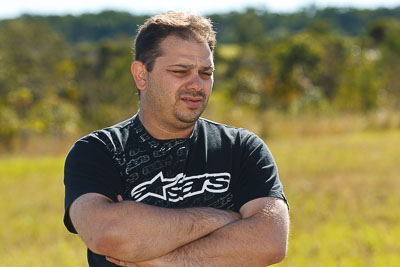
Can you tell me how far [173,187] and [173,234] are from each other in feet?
0.67

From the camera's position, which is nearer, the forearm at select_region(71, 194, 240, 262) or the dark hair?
the forearm at select_region(71, 194, 240, 262)

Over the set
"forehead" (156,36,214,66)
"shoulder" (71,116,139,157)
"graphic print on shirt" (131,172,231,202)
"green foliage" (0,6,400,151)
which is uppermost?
"forehead" (156,36,214,66)

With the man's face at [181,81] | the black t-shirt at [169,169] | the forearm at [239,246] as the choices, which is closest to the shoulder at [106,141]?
the black t-shirt at [169,169]

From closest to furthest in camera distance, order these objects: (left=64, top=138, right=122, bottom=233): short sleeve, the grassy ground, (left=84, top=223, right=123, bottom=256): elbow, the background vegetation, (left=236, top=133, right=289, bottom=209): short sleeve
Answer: (left=84, top=223, right=123, bottom=256): elbow < (left=64, top=138, right=122, bottom=233): short sleeve < (left=236, top=133, right=289, bottom=209): short sleeve < the grassy ground < the background vegetation

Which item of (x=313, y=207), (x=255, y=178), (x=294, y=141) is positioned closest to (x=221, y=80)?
(x=294, y=141)

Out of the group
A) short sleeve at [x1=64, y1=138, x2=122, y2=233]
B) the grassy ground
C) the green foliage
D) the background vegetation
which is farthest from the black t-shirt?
the grassy ground

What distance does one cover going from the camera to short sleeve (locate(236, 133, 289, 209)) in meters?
2.44

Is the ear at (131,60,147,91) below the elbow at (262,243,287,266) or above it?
above

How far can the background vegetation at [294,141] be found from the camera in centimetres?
663

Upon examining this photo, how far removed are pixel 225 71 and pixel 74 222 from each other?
45.3 meters

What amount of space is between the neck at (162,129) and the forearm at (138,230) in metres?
0.34

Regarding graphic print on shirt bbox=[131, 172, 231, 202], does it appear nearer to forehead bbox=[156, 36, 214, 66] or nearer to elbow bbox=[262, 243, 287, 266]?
elbow bbox=[262, 243, 287, 266]

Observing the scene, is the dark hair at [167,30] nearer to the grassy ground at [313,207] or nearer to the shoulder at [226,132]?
the shoulder at [226,132]

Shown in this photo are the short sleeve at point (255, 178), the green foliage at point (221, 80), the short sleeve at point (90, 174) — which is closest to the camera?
the short sleeve at point (90, 174)
